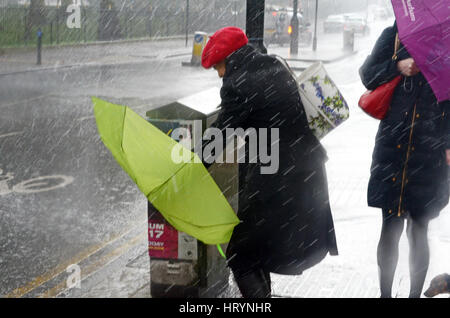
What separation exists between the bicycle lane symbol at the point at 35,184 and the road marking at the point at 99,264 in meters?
2.14

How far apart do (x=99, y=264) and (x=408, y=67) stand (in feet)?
10.3

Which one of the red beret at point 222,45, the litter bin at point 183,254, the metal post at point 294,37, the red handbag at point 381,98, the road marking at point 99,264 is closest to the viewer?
the red beret at point 222,45

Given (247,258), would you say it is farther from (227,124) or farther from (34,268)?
(34,268)

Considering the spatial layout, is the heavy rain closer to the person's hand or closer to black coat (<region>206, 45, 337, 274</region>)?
black coat (<region>206, 45, 337, 274</region>)

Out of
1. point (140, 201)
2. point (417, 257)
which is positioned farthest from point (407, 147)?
point (140, 201)

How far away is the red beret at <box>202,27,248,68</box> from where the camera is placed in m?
3.67

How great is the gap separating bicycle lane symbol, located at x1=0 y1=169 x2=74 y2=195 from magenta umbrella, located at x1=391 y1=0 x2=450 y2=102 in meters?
5.37

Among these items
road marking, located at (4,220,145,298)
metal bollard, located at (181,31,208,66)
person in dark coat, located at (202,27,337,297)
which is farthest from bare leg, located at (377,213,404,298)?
metal bollard, located at (181,31,208,66)

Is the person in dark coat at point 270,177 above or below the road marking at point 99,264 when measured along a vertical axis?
above

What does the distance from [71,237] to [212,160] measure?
3491 mm

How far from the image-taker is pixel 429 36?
158 inches

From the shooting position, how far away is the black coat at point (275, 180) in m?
3.56

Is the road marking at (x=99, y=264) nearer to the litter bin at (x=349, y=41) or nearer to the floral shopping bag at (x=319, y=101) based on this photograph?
the floral shopping bag at (x=319, y=101)

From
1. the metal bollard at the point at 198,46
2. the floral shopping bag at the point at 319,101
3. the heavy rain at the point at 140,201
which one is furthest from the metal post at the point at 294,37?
the floral shopping bag at the point at 319,101
